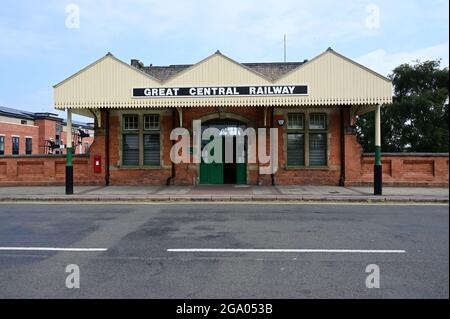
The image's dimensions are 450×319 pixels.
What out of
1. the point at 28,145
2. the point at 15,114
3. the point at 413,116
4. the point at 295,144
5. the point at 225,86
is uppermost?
the point at 15,114

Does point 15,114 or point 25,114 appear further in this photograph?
point 25,114

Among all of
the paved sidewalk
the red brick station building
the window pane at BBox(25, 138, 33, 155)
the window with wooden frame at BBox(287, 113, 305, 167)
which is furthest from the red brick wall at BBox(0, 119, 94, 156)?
the window with wooden frame at BBox(287, 113, 305, 167)

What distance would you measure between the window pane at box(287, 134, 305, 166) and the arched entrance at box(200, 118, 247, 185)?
81.1 inches

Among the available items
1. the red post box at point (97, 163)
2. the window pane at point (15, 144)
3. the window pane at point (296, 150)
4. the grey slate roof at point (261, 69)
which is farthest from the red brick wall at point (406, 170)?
the window pane at point (15, 144)

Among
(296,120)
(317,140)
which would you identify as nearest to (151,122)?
(296,120)

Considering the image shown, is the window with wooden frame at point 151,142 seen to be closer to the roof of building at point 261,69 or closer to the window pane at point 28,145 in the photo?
the roof of building at point 261,69

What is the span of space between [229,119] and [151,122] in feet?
12.0

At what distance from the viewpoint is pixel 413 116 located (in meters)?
37.5

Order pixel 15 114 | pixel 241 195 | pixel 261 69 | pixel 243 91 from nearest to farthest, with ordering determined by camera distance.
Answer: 1. pixel 241 195
2. pixel 243 91
3. pixel 261 69
4. pixel 15 114

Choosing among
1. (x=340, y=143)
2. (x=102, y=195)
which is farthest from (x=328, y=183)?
(x=102, y=195)

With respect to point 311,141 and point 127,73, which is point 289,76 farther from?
point 127,73

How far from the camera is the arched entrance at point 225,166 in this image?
1761cm

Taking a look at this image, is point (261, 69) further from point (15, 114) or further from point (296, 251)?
point (15, 114)

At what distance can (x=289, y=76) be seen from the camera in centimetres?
1504
